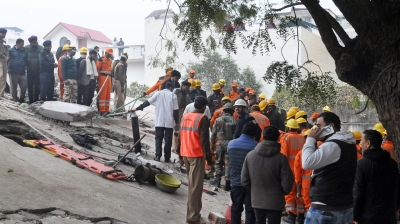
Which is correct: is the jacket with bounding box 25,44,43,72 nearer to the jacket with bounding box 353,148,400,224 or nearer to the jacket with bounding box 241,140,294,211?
the jacket with bounding box 241,140,294,211

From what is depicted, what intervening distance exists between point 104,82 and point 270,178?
396 inches

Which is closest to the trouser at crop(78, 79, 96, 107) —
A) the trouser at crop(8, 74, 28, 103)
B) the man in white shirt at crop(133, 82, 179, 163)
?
the trouser at crop(8, 74, 28, 103)

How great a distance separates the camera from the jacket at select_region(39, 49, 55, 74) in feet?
46.3

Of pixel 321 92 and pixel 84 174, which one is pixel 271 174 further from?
pixel 84 174

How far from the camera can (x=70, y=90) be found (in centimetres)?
1499

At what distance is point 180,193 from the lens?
1023 cm

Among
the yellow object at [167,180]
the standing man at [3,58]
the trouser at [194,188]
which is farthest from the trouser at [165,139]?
the standing man at [3,58]

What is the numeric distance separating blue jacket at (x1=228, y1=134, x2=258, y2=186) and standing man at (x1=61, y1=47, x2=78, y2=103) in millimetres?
8129

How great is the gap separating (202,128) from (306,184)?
1859mm

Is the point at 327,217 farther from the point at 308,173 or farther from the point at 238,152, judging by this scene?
the point at 308,173

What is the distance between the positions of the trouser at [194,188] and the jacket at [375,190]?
10.2ft

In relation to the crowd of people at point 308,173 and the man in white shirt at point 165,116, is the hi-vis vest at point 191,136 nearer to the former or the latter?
the crowd of people at point 308,173

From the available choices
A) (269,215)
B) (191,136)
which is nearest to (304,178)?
(191,136)

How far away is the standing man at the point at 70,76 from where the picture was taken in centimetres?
1459
